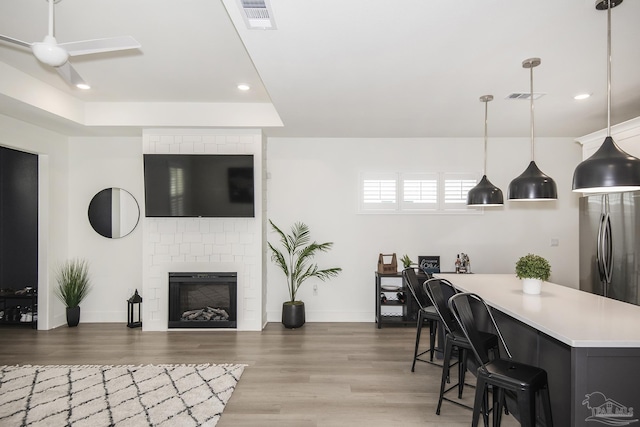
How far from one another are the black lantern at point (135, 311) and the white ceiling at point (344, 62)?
2.31 meters

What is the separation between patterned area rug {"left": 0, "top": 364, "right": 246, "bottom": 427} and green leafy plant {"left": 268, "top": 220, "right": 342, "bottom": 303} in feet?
5.88

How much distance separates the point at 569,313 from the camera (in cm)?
234

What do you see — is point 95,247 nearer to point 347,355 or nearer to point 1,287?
point 1,287

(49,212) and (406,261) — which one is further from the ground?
(49,212)

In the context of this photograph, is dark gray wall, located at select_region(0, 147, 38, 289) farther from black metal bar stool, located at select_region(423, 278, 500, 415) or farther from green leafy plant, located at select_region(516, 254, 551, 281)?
green leafy plant, located at select_region(516, 254, 551, 281)

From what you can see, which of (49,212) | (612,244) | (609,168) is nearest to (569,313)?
(609,168)

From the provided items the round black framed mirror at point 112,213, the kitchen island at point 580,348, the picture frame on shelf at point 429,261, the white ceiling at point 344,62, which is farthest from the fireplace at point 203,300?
the kitchen island at point 580,348

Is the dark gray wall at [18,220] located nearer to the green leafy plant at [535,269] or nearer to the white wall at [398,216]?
the white wall at [398,216]

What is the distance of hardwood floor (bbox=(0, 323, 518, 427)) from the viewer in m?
2.86

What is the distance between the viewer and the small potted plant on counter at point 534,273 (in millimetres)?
2895

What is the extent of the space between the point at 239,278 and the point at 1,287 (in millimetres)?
3484

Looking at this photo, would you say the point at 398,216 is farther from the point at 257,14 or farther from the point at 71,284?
the point at 71,284

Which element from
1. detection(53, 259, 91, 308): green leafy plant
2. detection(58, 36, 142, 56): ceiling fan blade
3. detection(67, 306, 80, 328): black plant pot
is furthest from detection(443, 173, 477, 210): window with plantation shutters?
detection(67, 306, 80, 328): black plant pot

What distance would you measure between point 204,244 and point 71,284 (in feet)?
6.23
